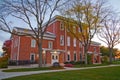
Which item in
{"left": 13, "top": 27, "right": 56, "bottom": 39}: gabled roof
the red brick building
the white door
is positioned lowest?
the white door

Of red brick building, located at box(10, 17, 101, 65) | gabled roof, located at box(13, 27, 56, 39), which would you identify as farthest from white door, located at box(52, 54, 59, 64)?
gabled roof, located at box(13, 27, 56, 39)

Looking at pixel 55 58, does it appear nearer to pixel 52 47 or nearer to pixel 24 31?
pixel 52 47

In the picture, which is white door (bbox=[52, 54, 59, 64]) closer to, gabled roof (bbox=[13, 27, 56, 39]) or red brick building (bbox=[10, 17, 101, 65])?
red brick building (bbox=[10, 17, 101, 65])

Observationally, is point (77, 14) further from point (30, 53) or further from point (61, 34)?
point (30, 53)

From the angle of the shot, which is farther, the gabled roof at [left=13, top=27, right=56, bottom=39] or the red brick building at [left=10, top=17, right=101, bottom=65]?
the red brick building at [left=10, top=17, right=101, bottom=65]

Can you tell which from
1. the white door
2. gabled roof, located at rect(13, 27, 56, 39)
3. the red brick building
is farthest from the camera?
the white door

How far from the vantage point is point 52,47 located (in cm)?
3519

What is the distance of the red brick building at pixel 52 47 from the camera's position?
99.8 ft

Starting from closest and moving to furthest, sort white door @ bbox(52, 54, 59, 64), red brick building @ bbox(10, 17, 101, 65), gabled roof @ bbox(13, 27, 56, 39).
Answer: gabled roof @ bbox(13, 27, 56, 39) < red brick building @ bbox(10, 17, 101, 65) < white door @ bbox(52, 54, 59, 64)

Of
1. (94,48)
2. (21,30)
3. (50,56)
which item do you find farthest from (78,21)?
(94,48)

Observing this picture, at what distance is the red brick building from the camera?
30.4 metres

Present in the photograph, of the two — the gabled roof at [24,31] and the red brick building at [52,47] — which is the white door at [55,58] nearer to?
the red brick building at [52,47]

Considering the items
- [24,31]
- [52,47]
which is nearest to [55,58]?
[52,47]

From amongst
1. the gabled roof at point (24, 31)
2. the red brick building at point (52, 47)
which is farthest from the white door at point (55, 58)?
the gabled roof at point (24, 31)
